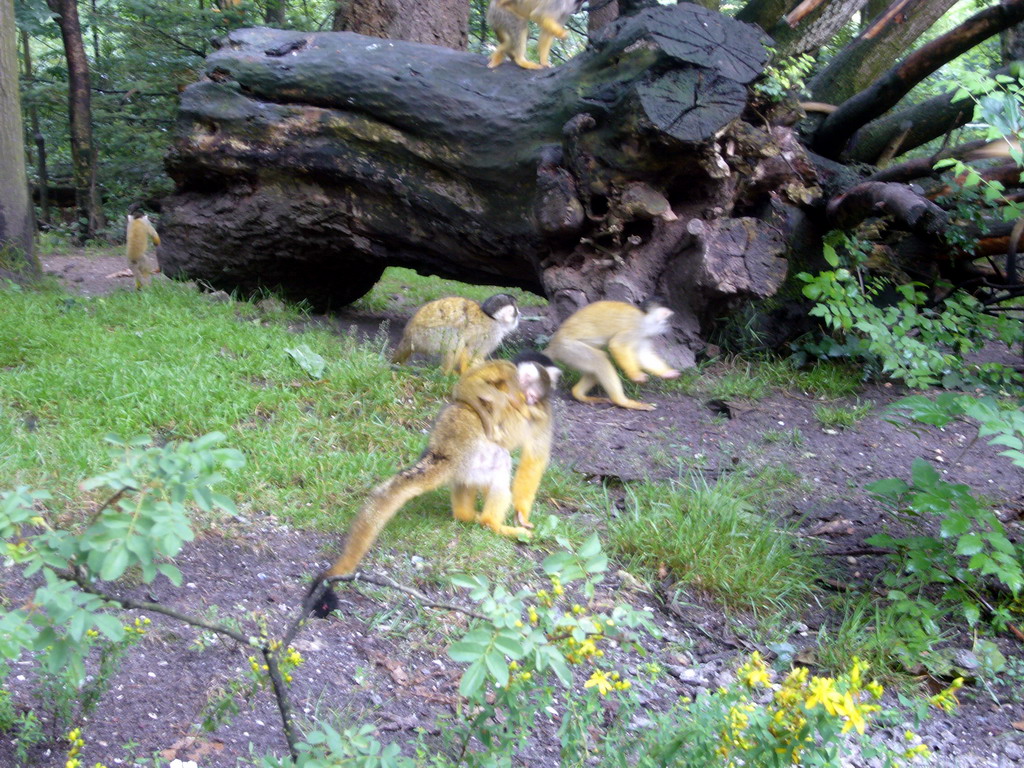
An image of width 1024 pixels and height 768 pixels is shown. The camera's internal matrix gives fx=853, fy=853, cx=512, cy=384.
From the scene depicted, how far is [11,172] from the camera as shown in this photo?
7.41m

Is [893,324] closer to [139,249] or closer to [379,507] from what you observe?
[379,507]

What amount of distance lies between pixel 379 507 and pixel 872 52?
5.94 meters

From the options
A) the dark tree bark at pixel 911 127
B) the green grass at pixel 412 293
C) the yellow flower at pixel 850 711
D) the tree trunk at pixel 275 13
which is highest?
the dark tree bark at pixel 911 127

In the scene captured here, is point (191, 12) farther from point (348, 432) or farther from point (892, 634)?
point (892, 634)

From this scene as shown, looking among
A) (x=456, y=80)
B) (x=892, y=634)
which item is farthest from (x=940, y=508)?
(x=456, y=80)

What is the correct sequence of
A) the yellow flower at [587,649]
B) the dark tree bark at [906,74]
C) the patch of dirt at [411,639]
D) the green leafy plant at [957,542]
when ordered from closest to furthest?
the yellow flower at [587,649]
the patch of dirt at [411,639]
the green leafy plant at [957,542]
the dark tree bark at [906,74]

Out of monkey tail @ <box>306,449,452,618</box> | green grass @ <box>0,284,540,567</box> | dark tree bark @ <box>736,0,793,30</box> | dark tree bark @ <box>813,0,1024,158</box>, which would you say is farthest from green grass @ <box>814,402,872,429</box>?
dark tree bark @ <box>736,0,793,30</box>

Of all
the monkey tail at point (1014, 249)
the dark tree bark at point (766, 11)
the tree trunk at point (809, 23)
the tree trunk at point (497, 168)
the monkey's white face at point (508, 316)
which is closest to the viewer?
the tree trunk at point (497, 168)

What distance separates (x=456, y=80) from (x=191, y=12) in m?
6.49

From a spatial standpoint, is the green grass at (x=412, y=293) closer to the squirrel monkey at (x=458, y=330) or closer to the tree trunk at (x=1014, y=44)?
the squirrel monkey at (x=458, y=330)

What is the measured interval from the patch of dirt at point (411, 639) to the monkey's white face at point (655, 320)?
800mm

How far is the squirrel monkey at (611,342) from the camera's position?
221 inches

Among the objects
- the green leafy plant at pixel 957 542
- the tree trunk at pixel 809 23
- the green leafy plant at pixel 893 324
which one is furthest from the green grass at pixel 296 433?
the tree trunk at pixel 809 23

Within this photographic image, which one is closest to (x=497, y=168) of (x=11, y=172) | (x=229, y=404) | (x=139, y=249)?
(x=229, y=404)
